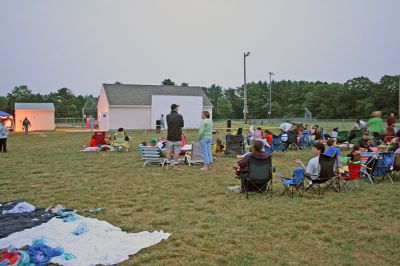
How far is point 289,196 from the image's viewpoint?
6.84 m

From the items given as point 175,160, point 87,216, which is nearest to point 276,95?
point 175,160

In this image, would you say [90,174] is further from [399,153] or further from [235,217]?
[399,153]

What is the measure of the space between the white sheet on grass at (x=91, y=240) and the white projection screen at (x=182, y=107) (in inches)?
1208

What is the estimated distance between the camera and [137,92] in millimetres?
38344

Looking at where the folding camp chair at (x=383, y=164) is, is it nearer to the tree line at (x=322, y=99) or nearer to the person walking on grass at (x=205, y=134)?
the person walking on grass at (x=205, y=134)

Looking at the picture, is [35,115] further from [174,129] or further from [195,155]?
[174,129]

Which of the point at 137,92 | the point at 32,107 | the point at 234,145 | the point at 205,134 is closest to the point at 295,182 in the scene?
the point at 205,134

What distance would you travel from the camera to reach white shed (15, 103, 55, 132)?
1388 inches

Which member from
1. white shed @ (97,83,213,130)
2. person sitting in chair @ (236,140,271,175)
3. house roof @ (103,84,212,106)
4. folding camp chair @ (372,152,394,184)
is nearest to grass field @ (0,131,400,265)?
folding camp chair @ (372,152,394,184)

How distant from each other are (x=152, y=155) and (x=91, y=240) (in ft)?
22.1

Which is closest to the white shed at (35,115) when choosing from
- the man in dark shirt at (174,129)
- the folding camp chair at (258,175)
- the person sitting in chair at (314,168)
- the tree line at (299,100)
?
the tree line at (299,100)

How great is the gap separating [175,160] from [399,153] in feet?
19.1

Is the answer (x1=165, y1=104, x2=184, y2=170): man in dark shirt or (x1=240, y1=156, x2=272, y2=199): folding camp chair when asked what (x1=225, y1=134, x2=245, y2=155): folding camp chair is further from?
(x1=240, y1=156, x2=272, y2=199): folding camp chair

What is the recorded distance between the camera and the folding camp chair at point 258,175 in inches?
267
